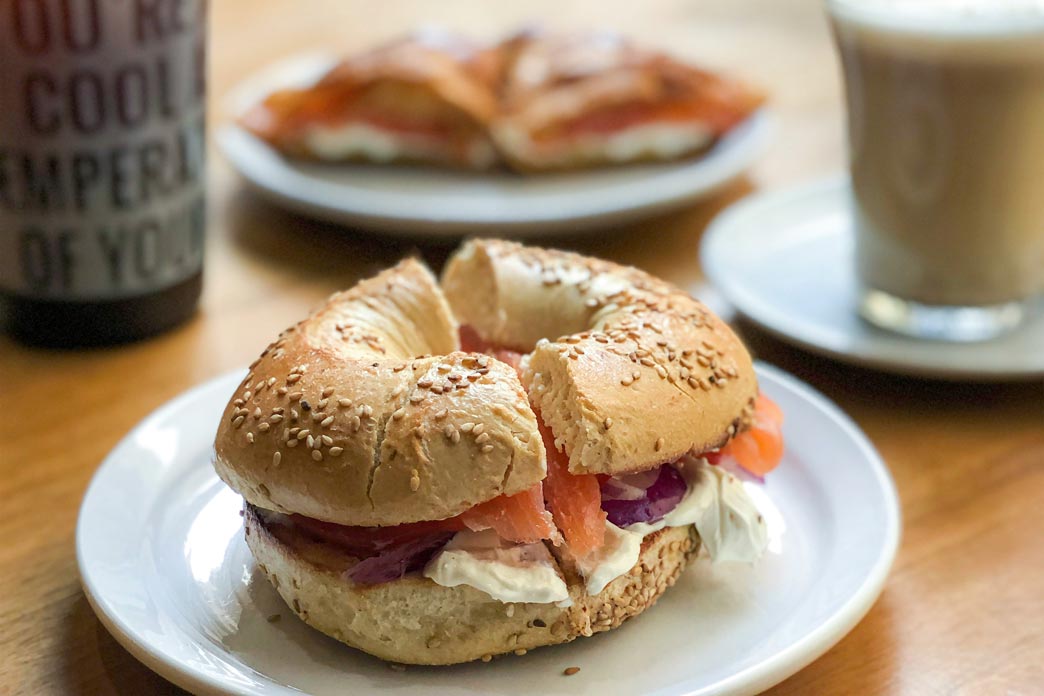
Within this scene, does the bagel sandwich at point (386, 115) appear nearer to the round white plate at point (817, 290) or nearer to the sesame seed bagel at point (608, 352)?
the round white plate at point (817, 290)

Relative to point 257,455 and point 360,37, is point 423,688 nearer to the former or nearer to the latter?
point 257,455

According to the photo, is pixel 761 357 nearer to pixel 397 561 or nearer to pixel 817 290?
pixel 817 290

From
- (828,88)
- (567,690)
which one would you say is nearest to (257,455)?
(567,690)

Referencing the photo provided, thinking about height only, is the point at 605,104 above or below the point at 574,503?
below

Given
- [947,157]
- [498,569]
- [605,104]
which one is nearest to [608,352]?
[498,569]

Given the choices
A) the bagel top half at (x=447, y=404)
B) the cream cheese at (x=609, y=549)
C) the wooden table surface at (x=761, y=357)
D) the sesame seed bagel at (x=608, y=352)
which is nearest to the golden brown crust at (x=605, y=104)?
the wooden table surface at (x=761, y=357)

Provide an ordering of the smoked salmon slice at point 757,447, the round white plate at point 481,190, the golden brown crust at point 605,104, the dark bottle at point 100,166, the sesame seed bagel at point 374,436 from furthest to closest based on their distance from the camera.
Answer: the golden brown crust at point 605,104 → the round white plate at point 481,190 → the dark bottle at point 100,166 → the smoked salmon slice at point 757,447 → the sesame seed bagel at point 374,436
